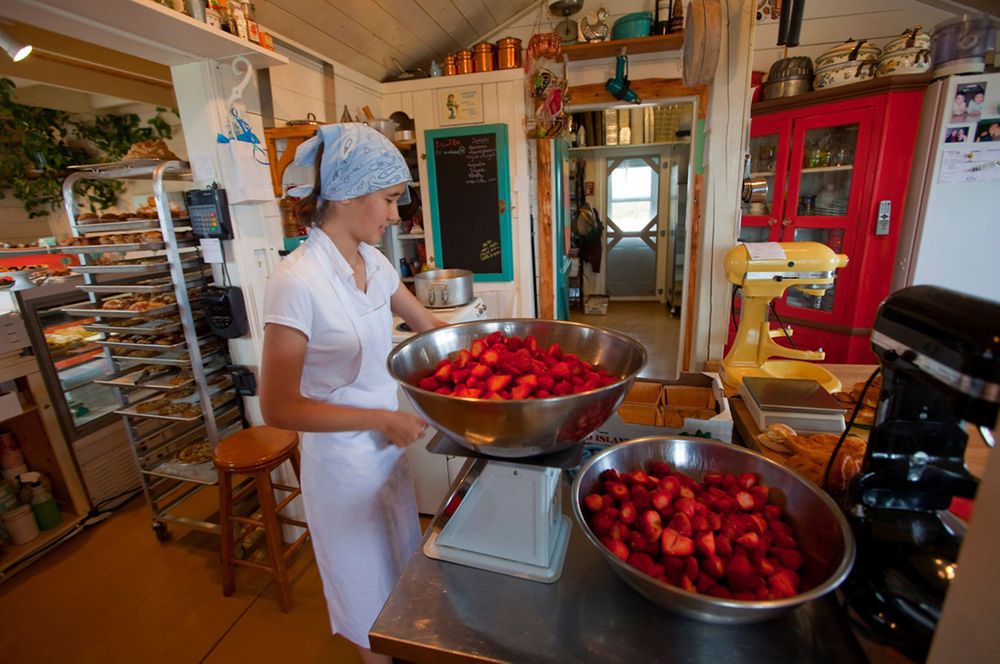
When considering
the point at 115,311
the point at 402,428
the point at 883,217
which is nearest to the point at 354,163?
the point at 402,428

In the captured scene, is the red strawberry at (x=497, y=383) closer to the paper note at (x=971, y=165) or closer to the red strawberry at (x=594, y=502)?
the red strawberry at (x=594, y=502)

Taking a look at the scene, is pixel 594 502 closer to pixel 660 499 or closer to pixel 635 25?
pixel 660 499

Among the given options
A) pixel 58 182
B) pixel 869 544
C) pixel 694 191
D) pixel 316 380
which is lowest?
pixel 869 544

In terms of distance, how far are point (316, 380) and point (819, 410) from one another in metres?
1.33

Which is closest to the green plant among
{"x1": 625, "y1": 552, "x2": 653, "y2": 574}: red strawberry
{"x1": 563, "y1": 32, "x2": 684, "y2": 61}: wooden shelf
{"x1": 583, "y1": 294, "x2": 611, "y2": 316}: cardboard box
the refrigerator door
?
the refrigerator door

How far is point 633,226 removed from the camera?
21.4 feet

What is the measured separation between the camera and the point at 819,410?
1.18 metres

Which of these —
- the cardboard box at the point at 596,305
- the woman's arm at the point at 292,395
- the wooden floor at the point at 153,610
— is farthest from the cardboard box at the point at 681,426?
the cardboard box at the point at 596,305

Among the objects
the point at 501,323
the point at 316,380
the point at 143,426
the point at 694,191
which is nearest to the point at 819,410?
the point at 501,323

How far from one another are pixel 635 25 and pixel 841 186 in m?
1.86

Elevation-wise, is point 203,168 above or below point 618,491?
above

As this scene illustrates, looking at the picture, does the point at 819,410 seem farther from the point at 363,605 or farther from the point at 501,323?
the point at 363,605

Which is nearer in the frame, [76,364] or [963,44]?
[76,364]

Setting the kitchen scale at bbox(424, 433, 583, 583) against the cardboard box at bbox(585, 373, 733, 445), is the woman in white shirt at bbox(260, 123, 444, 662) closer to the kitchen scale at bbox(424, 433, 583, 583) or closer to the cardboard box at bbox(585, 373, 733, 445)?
the kitchen scale at bbox(424, 433, 583, 583)
